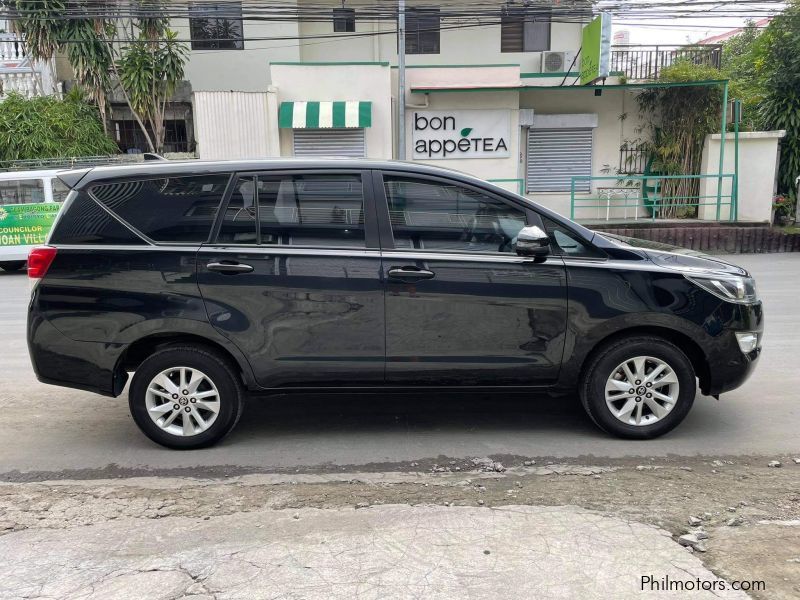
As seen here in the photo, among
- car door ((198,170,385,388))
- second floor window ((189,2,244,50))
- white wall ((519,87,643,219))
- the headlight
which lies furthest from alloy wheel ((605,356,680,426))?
second floor window ((189,2,244,50))

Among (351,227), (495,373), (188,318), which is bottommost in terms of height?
(495,373)

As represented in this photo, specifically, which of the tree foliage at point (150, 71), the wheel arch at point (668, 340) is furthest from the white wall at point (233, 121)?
the wheel arch at point (668, 340)

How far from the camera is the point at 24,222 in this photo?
1399 centimetres

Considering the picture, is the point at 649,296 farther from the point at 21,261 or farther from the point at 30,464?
the point at 21,261

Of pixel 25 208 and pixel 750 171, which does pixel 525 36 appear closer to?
pixel 750 171

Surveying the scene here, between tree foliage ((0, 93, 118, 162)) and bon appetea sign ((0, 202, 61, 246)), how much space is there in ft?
8.26

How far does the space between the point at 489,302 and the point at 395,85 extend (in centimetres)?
1498

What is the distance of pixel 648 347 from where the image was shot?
14.5ft

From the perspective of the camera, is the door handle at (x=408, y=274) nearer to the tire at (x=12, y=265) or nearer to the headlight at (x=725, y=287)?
the headlight at (x=725, y=287)

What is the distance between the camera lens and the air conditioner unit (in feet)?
64.4

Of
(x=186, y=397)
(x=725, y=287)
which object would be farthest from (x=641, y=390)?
(x=186, y=397)

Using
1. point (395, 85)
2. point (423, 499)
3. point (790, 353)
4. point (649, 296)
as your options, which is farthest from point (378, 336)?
point (395, 85)

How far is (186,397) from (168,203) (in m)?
1.26

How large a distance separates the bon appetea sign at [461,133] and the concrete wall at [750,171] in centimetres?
500
